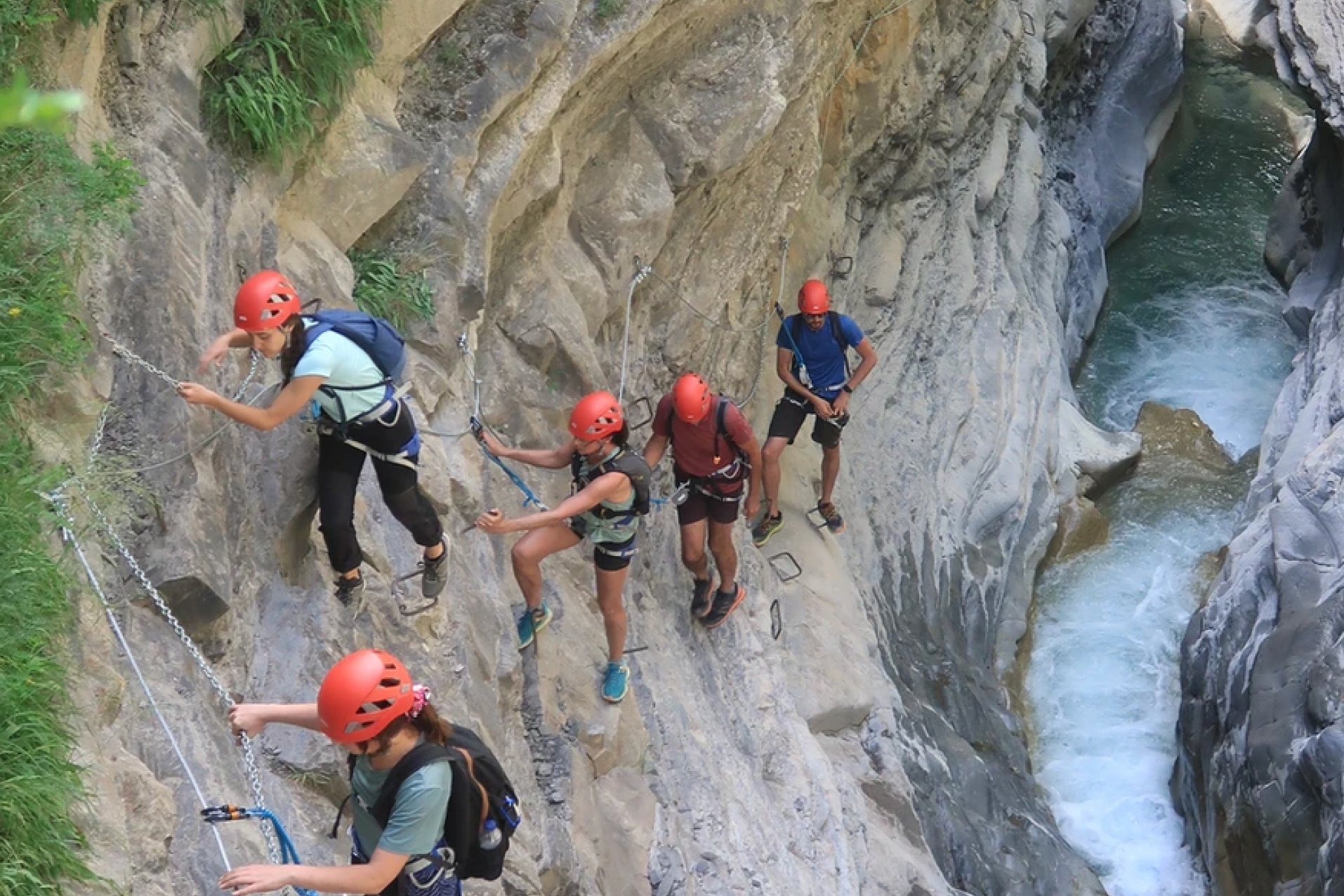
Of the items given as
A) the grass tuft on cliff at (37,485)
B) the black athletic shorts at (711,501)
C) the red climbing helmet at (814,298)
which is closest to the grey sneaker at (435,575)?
the grass tuft on cliff at (37,485)

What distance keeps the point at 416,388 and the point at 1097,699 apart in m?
9.54

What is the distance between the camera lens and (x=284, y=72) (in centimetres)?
686

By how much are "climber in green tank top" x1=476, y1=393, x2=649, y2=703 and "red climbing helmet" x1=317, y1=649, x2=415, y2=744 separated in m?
2.07

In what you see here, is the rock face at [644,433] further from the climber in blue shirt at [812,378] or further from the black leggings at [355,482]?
the climber in blue shirt at [812,378]

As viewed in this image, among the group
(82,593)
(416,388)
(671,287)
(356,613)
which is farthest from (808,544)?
(82,593)

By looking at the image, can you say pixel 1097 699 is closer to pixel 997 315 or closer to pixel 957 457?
pixel 957 457

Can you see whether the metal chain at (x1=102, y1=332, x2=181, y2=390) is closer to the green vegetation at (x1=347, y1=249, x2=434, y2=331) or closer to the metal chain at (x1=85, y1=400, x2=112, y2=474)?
the metal chain at (x1=85, y1=400, x2=112, y2=474)

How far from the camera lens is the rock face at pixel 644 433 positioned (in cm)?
570

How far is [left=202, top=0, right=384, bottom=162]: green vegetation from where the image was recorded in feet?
21.3

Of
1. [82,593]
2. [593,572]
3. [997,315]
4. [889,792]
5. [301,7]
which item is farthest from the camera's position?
[997,315]

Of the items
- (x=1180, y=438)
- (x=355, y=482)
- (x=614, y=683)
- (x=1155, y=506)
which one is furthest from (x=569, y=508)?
(x=1180, y=438)

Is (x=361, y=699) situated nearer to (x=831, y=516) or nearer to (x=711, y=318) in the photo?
(x=711, y=318)

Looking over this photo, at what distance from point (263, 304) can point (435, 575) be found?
188cm

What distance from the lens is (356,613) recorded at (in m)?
6.24
